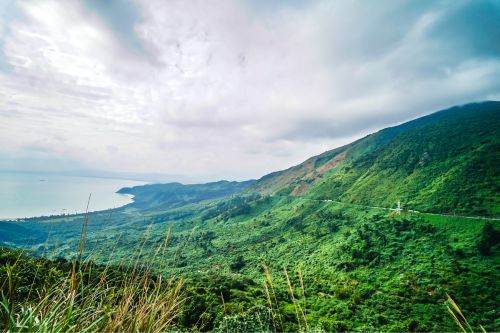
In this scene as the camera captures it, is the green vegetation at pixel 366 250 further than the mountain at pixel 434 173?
No

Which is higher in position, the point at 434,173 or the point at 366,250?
the point at 434,173

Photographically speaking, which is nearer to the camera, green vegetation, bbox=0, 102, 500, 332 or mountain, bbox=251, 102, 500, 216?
green vegetation, bbox=0, 102, 500, 332

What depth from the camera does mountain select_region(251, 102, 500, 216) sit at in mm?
61156

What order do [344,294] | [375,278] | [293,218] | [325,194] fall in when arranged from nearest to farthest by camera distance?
[344,294] < [375,278] < [293,218] < [325,194]

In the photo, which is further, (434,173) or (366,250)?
(434,173)

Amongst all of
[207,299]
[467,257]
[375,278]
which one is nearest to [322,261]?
[375,278]

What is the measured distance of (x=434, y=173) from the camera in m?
76.5

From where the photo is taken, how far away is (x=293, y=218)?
92.0 m

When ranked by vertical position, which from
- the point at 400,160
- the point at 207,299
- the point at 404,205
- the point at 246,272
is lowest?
the point at 246,272

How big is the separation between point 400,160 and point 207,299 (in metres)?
89.7

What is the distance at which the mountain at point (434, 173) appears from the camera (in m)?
61.2

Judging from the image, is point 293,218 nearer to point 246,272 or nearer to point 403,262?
point 246,272

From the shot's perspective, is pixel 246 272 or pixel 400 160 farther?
pixel 400 160

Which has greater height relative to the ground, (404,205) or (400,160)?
(400,160)
